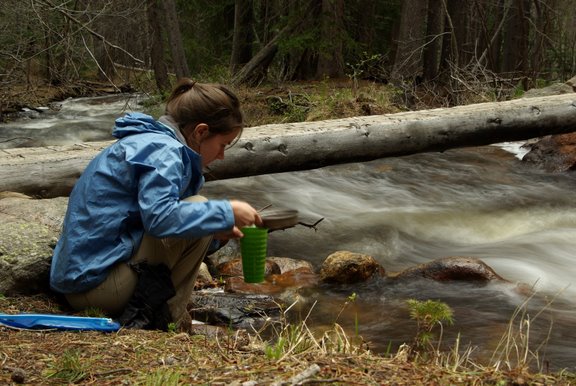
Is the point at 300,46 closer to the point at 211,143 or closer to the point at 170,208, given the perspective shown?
the point at 211,143

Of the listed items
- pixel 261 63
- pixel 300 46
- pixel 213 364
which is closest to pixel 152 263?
pixel 213 364

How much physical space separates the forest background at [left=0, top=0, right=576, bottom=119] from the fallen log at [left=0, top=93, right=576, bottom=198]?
3442 millimetres

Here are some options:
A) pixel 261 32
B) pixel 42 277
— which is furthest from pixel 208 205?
pixel 261 32

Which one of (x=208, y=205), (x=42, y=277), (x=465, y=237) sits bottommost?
(x=465, y=237)

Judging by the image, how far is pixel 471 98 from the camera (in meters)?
12.4

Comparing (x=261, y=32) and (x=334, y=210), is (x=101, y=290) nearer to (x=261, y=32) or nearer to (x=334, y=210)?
(x=334, y=210)

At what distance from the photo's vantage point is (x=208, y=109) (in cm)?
354

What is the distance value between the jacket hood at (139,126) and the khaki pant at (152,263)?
Answer: 1.17 ft

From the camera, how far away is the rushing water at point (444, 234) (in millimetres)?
5062

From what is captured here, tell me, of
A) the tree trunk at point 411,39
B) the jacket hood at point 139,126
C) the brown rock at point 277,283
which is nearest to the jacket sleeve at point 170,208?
the jacket hood at point 139,126

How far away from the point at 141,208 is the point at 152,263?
500 mm

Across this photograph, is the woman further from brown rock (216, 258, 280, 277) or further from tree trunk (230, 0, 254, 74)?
tree trunk (230, 0, 254, 74)

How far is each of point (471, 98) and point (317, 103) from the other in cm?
258

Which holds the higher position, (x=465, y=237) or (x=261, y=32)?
(x=261, y=32)
